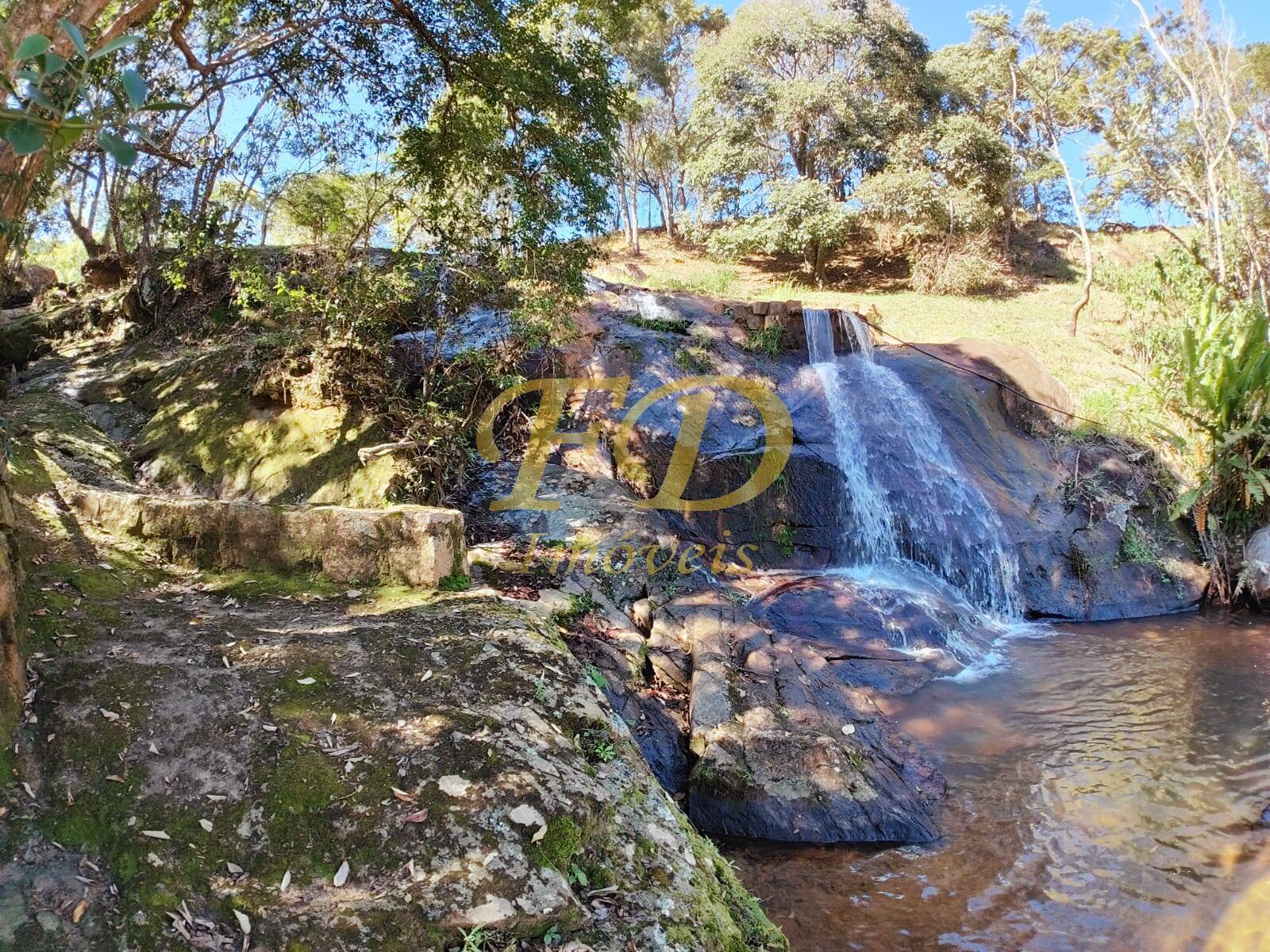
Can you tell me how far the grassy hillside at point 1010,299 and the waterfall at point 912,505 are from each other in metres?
3.33

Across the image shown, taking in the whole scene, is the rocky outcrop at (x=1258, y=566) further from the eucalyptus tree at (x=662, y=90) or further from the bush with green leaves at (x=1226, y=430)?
the eucalyptus tree at (x=662, y=90)

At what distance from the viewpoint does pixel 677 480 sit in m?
8.62

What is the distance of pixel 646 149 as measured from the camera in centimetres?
2445

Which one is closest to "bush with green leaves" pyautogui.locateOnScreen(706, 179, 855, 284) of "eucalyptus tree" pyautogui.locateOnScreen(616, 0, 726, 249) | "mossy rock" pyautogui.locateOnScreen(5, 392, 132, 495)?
"eucalyptus tree" pyautogui.locateOnScreen(616, 0, 726, 249)

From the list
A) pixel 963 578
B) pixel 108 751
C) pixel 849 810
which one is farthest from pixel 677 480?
pixel 108 751

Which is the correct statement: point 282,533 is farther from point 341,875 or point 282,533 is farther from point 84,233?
point 84,233

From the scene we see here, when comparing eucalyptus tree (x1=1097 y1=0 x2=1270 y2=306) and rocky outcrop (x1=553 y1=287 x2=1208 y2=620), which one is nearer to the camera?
rocky outcrop (x1=553 y1=287 x2=1208 y2=620)

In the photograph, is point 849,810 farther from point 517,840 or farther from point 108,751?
point 108,751

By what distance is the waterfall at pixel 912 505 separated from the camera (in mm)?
8797

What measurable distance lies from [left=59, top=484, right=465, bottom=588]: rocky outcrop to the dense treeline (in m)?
1.43

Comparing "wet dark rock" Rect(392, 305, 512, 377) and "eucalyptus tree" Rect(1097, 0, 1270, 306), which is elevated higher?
"eucalyptus tree" Rect(1097, 0, 1270, 306)

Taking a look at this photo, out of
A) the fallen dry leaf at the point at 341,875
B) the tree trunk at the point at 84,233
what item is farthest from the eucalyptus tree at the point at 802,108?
the fallen dry leaf at the point at 341,875

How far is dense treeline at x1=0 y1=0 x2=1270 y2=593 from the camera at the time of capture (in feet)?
22.8

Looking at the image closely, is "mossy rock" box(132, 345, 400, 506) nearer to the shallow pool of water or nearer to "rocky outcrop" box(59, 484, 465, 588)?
"rocky outcrop" box(59, 484, 465, 588)
